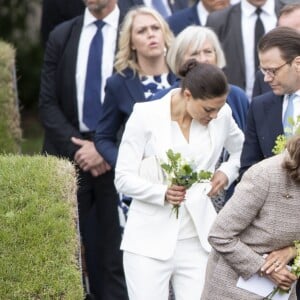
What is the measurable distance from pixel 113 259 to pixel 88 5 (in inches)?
75.3

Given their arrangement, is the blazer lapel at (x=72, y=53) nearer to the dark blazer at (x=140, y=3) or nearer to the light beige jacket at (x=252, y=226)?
the dark blazer at (x=140, y=3)

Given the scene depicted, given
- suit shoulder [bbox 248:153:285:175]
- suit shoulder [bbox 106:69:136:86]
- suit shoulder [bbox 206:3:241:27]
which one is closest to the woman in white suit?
suit shoulder [bbox 248:153:285:175]

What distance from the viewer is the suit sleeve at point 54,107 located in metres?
10.1

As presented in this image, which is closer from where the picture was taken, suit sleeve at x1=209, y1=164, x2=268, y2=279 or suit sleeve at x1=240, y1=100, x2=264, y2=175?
suit sleeve at x1=209, y1=164, x2=268, y2=279

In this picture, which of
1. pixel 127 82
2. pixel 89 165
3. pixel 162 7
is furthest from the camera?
pixel 162 7

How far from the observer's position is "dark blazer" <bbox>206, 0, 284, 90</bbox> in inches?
397

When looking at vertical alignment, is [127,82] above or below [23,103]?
above

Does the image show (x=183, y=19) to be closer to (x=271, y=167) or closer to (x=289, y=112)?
(x=289, y=112)

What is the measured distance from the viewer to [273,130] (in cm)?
798

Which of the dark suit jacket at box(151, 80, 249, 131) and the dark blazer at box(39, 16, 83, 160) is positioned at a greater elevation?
the dark suit jacket at box(151, 80, 249, 131)

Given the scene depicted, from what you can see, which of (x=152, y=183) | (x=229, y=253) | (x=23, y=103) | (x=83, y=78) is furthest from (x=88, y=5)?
(x=23, y=103)

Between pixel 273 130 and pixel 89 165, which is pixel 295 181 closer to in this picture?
pixel 273 130

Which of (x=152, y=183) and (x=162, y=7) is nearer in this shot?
(x=152, y=183)

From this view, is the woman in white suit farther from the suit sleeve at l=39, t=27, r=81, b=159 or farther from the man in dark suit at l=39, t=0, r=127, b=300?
the suit sleeve at l=39, t=27, r=81, b=159
